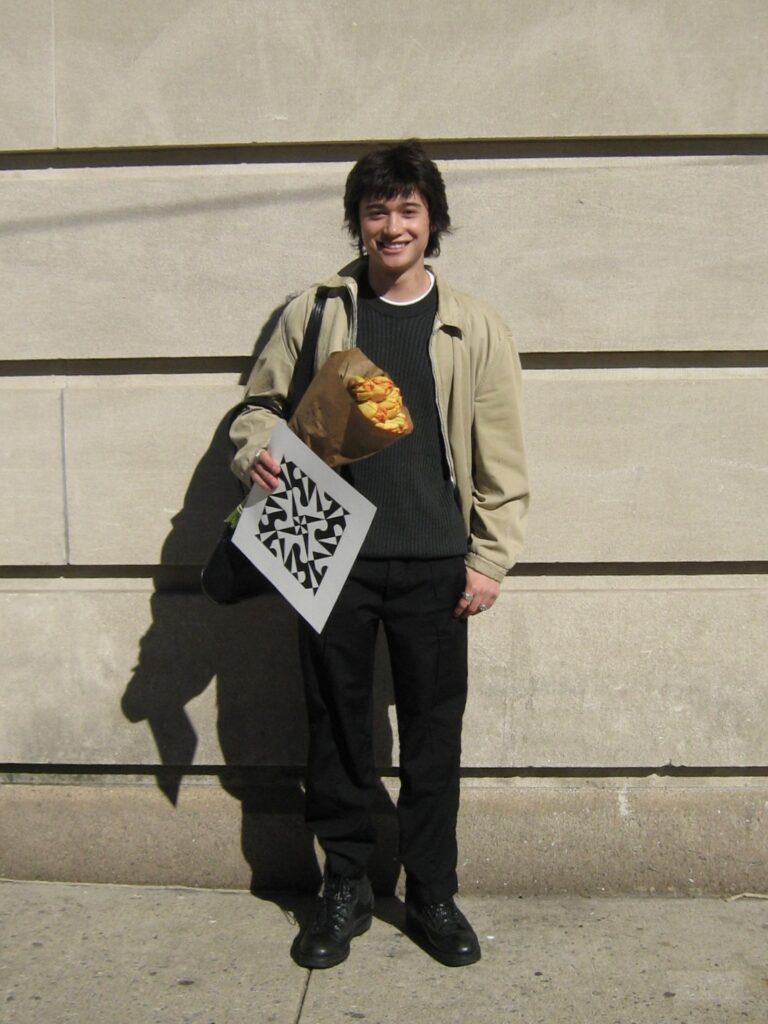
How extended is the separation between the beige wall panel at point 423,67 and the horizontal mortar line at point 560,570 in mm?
1327

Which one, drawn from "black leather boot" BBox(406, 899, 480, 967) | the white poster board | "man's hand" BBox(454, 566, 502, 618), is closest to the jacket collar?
the white poster board

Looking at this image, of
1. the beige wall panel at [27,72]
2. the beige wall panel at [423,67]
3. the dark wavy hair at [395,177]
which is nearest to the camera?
the dark wavy hair at [395,177]

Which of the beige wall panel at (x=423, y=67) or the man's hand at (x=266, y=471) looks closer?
the man's hand at (x=266, y=471)

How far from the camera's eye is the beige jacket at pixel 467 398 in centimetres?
349

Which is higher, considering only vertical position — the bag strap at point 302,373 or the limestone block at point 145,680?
the bag strap at point 302,373

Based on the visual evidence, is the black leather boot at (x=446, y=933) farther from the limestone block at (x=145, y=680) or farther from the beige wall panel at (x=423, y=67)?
the beige wall panel at (x=423, y=67)

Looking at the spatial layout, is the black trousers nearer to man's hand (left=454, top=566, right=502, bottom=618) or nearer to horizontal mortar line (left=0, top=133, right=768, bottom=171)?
man's hand (left=454, top=566, right=502, bottom=618)

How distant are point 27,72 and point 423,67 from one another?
4.00 feet

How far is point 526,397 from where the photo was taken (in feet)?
13.3

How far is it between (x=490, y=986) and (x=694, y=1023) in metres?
0.55

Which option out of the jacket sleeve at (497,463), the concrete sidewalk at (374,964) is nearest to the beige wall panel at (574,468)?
the jacket sleeve at (497,463)

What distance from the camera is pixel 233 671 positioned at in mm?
4242

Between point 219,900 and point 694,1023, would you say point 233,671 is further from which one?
point 694,1023

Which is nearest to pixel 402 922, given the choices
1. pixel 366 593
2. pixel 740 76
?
pixel 366 593
